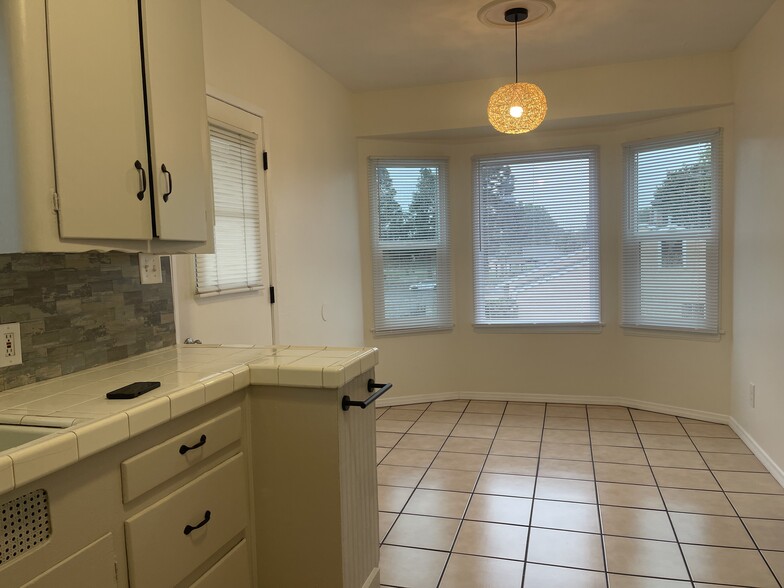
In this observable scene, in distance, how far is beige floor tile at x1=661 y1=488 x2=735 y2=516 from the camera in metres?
2.73

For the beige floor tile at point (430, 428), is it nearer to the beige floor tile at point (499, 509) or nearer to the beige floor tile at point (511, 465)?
the beige floor tile at point (511, 465)

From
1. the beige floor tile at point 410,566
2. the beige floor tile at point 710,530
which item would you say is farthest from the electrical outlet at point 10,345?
the beige floor tile at point 710,530

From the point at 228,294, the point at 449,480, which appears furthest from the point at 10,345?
the point at 449,480

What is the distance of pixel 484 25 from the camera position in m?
3.24

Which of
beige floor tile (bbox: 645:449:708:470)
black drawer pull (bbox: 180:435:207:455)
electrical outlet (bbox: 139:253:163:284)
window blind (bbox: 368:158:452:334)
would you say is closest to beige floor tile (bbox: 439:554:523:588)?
black drawer pull (bbox: 180:435:207:455)

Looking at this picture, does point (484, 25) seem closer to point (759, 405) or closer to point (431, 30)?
point (431, 30)

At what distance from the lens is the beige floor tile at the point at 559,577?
2158 millimetres

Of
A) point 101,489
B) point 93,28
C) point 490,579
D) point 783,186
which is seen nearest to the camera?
point 101,489

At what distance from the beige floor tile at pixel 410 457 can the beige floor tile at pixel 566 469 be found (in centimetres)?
66

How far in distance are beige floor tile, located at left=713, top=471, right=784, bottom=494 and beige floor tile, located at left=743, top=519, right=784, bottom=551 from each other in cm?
36

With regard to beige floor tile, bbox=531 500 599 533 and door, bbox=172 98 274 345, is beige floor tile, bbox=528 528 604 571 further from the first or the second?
door, bbox=172 98 274 345

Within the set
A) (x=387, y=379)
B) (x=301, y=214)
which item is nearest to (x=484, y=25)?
(x=301, y=214)

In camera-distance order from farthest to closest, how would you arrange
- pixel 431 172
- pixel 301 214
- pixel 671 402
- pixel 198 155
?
pixel 431 172 → pixel 671 402 → pixel 301 214 → pixel 198 155

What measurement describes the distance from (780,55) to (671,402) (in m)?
2.41
